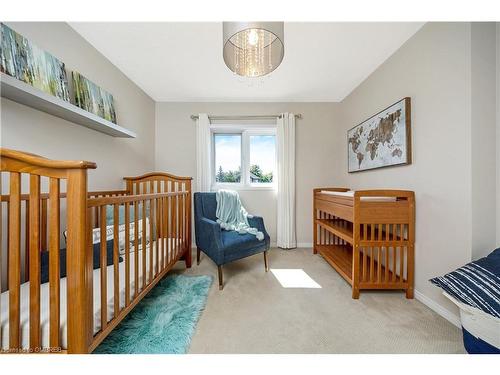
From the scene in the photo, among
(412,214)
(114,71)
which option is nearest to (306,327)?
(412,214)

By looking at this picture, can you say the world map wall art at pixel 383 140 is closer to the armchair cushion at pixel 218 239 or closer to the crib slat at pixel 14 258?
the armchair cushion at pixel 218 239

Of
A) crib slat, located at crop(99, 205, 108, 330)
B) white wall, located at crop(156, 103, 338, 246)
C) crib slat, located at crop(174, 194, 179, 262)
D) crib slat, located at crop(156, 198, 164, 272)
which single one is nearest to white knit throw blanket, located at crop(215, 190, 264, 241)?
crib slat, located at crop(174, 194, 179, 262)

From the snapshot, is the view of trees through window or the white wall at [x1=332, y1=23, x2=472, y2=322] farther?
the view of trees through window

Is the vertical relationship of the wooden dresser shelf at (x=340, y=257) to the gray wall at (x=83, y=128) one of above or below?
below

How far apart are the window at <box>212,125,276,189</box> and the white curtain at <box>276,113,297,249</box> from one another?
0.84 feet

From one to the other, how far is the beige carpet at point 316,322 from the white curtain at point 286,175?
3.09ft

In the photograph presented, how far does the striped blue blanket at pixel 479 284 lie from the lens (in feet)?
2.83

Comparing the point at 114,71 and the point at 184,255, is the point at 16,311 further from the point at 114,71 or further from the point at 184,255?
the point at 114,71

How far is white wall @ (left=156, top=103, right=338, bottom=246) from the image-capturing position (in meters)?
2.73

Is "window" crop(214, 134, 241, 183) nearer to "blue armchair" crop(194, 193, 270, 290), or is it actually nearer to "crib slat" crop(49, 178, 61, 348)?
"blue armchair" crop(194, 193, 270, 290)

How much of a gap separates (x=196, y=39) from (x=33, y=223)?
5.47 ft

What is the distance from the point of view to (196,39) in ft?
5.16

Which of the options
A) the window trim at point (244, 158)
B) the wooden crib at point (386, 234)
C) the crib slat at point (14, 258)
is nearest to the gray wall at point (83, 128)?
the crib slat at point (14, 258)

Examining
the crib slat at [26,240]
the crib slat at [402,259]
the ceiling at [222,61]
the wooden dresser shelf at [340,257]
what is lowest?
the wooden dresser shelf at [340,257]
